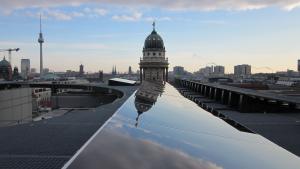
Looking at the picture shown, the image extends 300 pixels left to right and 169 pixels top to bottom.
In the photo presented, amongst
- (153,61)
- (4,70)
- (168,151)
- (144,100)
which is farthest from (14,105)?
(4,70)

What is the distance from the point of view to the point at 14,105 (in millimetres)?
40375

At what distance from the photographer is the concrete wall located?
3722 centimetres

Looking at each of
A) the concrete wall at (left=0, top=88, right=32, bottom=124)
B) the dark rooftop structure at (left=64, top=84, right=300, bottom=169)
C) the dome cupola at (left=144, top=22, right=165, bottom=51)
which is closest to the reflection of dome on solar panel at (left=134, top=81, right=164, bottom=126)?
the dark rooftop structure at (left=64, top=84, right=300, bottom=169)

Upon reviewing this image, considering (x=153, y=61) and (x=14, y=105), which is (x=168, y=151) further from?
(x=153, y=61)

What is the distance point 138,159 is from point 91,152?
2.45ft

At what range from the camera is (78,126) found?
12375mm

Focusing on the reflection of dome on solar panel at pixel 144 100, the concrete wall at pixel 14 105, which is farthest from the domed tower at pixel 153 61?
the reflection of dome on solar panel at pixel 144 100

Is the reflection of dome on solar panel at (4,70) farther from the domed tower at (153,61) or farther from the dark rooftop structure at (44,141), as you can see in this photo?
the dark rooftop structure at (44,141)

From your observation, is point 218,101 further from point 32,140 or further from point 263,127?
point 32,140

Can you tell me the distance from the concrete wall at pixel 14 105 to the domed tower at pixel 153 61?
72.2 metres

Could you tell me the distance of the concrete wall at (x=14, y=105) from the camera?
3722cm

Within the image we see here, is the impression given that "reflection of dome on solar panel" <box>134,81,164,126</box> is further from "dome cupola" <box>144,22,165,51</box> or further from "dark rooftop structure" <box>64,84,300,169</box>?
"dome cupola" <box>144,22,165,51</box>

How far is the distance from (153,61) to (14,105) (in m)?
78.0

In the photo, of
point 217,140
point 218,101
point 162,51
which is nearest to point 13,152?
point 217,140
